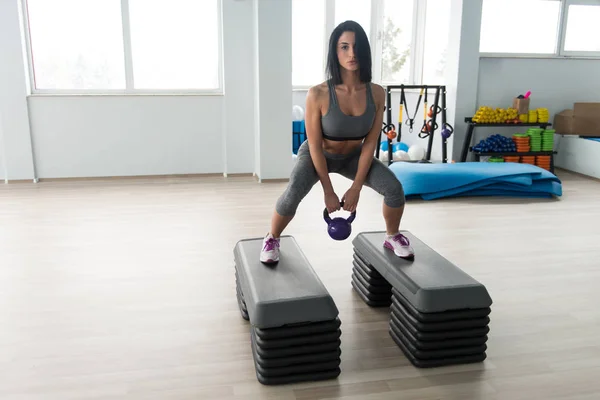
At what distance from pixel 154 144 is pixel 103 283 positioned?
313 centimetres

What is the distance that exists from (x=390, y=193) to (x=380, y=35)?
18.8ft

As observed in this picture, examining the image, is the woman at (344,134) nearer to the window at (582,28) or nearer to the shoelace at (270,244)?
the shoelace at (270,244)

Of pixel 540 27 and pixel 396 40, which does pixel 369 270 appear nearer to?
pixel 540 27

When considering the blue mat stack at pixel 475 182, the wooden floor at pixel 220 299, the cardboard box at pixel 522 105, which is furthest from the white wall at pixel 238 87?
the cardboard box at pixel 522 105

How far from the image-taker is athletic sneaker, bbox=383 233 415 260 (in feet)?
8.00

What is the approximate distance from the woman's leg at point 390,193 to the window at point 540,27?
4559 millimetres

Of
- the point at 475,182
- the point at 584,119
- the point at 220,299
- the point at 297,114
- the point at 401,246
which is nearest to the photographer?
the point at 401,246

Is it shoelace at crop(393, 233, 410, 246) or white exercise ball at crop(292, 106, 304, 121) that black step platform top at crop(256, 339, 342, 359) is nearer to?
shoelace at crop(393, 233, 410, 246)

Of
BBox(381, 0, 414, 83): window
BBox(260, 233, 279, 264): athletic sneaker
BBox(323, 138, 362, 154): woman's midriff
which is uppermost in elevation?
BBox(381, 0, 414, 83): window

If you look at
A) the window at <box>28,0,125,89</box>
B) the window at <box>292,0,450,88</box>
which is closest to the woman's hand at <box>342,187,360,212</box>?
the window at <box>28,0,125,89</box>

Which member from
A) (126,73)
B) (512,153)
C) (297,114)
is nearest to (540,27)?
(512,153)

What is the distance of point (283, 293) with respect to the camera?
2.04 m

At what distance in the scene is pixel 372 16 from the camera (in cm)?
751

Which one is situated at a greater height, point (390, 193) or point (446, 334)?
point (390, 193)
